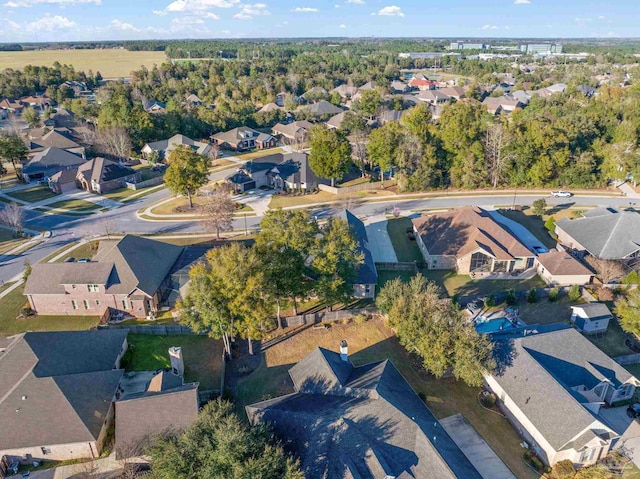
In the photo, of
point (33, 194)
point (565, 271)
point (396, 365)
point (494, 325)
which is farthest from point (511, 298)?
point (33, 194)

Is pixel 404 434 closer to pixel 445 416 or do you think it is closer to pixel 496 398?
pixel 445 416

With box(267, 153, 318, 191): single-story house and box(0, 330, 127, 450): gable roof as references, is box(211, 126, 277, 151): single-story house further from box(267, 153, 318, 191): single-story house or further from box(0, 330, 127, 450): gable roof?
box(0, 330, 127, 450): gable roof

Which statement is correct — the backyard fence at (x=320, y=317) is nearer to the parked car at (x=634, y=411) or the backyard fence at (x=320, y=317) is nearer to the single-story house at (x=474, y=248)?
the single-story house at (x=474, y=248)

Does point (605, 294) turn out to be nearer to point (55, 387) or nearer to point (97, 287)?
point (55, 387)

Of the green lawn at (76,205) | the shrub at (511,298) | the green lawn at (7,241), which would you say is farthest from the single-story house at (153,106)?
the shrub at (511,298)

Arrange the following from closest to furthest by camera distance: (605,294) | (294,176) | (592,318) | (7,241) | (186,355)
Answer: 1. (186,355)
2. (592,318)
3. (605,294)
4. (7,241)
5. (294,176)

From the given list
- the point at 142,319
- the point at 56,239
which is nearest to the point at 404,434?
the point at 142,319
